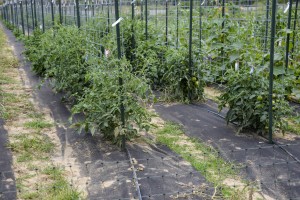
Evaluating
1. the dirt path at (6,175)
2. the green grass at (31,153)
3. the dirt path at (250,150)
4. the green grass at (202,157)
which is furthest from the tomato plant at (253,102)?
the dirt path at (6,175)

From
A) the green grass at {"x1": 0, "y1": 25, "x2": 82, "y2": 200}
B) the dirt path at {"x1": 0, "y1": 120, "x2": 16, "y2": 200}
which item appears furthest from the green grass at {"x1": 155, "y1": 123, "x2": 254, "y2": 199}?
the dirt path at {"x1": 0, "y1": 120, "x2": 16, "y2": 200}

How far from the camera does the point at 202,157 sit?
3994mm

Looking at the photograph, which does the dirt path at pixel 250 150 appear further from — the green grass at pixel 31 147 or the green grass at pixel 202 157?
the green grass at pixel 31 147

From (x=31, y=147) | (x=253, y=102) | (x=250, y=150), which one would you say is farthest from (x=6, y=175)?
(x=253, y=102)

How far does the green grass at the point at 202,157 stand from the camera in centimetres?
336

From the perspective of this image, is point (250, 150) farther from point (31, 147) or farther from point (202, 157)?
point (31, 147)

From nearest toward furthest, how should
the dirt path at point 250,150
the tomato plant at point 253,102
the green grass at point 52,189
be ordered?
the green grass at point 52,189 → the dirt path at point 250,150 → the tomato plant at point 253,102

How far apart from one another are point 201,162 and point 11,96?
3.75 metres

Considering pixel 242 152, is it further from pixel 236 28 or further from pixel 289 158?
pixel 236 28

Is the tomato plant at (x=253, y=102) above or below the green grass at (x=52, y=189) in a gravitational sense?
above

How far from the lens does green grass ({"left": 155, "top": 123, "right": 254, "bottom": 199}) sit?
3363mm

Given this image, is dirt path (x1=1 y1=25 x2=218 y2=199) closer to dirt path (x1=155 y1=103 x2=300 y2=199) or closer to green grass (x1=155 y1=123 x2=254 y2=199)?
green grass (x1=155 y1=123 x2=254 y2=199)

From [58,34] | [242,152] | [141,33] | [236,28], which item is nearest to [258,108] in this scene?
[242,152]

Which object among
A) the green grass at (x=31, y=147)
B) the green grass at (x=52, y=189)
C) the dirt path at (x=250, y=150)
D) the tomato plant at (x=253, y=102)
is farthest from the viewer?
the tomato plant at (x=253, y=102)
